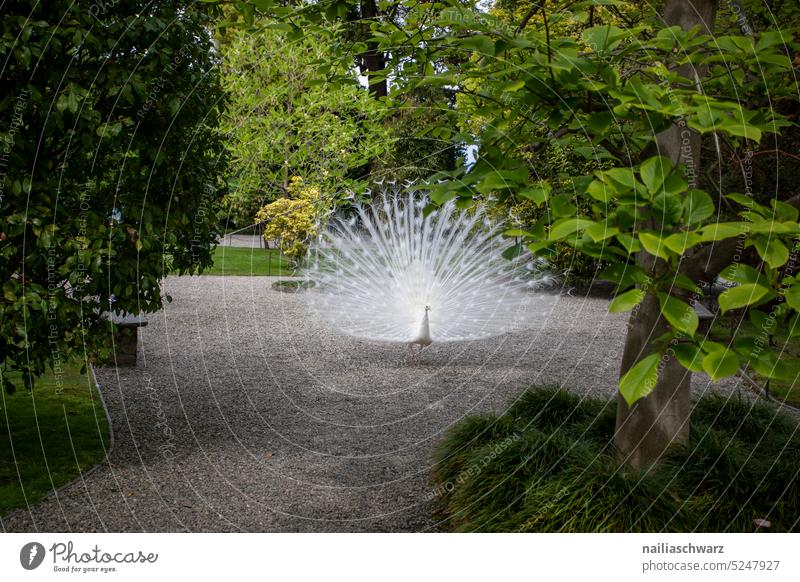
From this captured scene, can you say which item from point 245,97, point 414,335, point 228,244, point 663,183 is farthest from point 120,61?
point 228,244

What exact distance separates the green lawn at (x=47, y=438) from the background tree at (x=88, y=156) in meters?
0.76

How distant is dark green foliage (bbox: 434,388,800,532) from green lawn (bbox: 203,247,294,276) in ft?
39.3

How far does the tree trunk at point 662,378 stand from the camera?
4.45 metres

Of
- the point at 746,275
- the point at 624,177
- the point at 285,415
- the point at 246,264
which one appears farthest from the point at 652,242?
the point at 246,264

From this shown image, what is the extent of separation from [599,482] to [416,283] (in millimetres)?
5522

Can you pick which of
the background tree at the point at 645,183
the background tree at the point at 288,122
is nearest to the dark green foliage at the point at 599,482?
the background tree at the point at 645,183

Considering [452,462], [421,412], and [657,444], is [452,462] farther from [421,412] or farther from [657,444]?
[421,412]

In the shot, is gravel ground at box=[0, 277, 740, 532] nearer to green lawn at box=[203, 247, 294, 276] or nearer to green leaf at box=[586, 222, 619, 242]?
green leaf at box=[586, 222, 619, 242]

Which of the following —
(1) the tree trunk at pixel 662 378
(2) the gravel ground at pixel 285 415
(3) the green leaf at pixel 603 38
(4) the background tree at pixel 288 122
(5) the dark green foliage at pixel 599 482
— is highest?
(4) the background tree at pixel 288 122

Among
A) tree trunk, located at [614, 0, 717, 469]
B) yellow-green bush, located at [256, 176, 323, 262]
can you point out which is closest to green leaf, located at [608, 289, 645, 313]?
tree trunk, located at [614, 0, 717, 469]

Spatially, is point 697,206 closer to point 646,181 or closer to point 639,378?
point 646,181

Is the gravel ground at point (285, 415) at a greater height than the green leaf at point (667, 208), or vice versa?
the green leaf at point (667, 208)

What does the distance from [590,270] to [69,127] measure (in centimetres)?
1274

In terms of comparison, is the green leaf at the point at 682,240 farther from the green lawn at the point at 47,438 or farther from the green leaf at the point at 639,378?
the green lawn at the point at 47,438
